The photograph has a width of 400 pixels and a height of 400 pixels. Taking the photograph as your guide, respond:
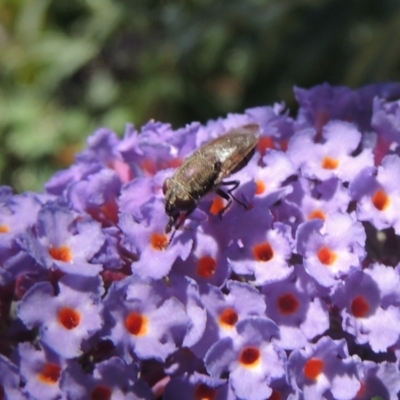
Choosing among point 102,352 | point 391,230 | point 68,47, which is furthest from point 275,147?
point 68,47

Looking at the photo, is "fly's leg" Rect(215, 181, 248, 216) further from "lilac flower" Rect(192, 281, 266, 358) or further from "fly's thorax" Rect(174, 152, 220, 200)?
"lilac flower" Rect(192, 281, 266, 358)

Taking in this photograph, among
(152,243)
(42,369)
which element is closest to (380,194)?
(152,243)

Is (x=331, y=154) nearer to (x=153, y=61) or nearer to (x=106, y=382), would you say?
(x=106, y=382)

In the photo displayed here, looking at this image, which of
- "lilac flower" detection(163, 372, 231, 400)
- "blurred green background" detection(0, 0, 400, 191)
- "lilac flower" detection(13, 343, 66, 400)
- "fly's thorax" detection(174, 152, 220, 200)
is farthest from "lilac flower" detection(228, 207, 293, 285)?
"blurred green background" detection(0, 0, 400, 191)

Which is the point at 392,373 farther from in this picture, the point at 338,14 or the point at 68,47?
the point at 68,47

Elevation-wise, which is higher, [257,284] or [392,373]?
[257,284]

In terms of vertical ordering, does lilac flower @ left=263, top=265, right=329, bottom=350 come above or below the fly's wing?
below
